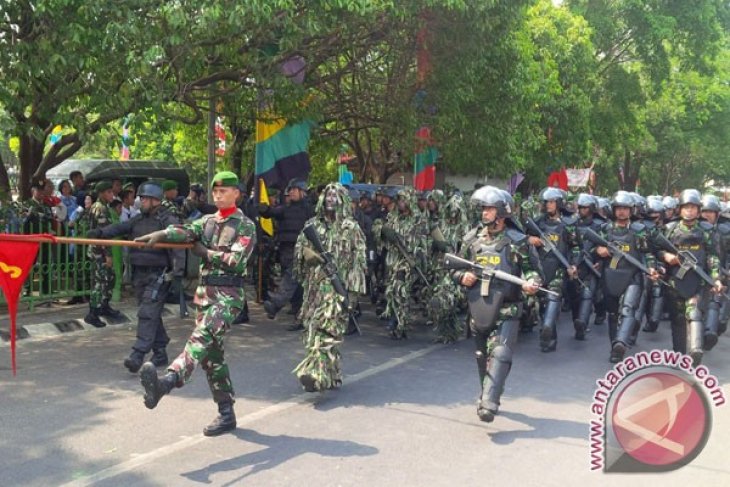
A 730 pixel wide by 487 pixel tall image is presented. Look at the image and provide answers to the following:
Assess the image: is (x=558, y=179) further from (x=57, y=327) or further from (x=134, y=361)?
(x=134, y=361)

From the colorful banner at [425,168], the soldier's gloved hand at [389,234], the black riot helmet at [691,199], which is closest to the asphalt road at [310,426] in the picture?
the soldier's gloved hand at [389,234]

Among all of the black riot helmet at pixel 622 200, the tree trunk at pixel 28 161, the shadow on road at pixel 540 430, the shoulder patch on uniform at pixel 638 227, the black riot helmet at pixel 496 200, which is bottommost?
the shadow on road at pixel 540 430

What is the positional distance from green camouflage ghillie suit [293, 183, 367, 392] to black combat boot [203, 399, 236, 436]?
815 mm

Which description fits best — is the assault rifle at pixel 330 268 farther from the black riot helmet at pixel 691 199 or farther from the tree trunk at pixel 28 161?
the tree trunk at pixel 28 161

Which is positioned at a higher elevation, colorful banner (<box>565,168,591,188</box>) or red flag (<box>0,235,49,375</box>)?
colorful banner (<box>565,168,591,188</box>)

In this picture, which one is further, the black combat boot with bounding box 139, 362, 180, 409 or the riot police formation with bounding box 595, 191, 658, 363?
the riot police formation with bounding box 595, 191, 658, 363

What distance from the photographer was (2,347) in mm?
7547

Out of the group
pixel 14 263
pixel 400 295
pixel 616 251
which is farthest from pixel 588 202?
pixel 14 263

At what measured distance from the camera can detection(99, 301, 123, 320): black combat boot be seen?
354 inches

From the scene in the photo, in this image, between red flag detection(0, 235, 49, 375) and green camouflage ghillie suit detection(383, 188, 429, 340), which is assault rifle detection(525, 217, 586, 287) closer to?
green camouflage ghillie suit detection(383, 188, 429, 340)

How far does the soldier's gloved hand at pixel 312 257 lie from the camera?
6266 millimetres

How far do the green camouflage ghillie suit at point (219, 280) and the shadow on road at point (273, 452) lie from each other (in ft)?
1.37

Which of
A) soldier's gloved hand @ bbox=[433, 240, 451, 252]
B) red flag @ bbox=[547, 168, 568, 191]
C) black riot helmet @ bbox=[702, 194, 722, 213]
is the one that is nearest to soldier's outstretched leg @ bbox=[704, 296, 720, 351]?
black riot helmet @ bbox=[702, 194, 722, 213]

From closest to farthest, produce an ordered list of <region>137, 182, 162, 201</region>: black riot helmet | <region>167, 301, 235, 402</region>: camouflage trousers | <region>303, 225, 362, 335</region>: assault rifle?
<region>167, 301, 235, 402</region>: camouflage trousers < <region>303, 225, 362, 335</region>: assault rifle < <region>137, 182, 162, 201</region>: black riot helmet
